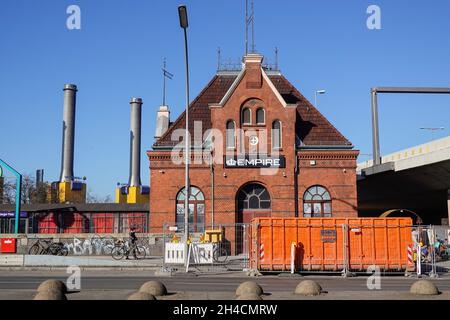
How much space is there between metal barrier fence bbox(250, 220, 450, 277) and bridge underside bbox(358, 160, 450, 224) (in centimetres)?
1425

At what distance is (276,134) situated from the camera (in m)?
36.2

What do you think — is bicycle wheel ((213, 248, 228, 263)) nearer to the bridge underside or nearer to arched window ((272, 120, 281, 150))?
arched window ((272, 120, 281, 150))

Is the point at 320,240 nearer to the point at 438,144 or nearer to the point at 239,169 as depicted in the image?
the point at 239,169

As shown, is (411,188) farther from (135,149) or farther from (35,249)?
(135,149)

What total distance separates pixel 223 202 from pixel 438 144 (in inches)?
1482

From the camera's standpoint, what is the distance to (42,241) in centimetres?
3272

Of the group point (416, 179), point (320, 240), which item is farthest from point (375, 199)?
point (320, 240)

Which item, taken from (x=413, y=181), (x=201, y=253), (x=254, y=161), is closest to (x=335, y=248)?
(x=201, y=253)

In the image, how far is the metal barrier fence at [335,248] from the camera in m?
23.8

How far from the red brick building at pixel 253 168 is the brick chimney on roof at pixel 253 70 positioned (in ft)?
0.22

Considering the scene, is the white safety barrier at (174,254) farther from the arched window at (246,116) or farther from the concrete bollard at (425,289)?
the arched window at (246,116)
